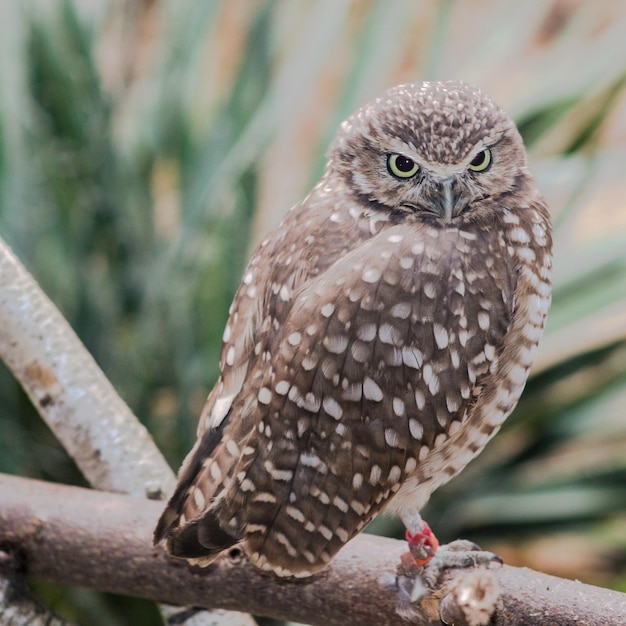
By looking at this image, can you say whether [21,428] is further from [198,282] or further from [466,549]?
[466,549]

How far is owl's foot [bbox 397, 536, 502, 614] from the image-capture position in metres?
1.50

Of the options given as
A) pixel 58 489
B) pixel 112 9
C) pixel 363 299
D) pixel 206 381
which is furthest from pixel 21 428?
pixel 363 299

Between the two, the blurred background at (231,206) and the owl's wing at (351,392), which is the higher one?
the blurred background at (231,206)

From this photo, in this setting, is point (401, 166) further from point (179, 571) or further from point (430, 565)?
point (179, 571)

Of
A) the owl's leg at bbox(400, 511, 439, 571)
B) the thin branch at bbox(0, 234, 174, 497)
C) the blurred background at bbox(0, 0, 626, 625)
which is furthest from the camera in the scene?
the blurred background at bbox(0, 0, 626, 625)

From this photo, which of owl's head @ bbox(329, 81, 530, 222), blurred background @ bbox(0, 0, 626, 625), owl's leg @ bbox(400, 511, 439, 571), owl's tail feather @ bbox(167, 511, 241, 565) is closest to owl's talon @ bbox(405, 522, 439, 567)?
owl's leg @ bbox(400, 511, 439, 571)

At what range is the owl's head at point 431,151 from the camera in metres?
1.43

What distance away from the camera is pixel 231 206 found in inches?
114

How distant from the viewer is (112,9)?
3.50 meters

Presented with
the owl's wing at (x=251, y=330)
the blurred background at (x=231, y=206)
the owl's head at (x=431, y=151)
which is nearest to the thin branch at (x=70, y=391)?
the owl's wing at (x=251, y=330)

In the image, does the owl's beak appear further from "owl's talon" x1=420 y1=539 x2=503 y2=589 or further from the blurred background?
the blurred background

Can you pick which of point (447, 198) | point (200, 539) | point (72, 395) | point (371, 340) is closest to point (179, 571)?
point (200, 539)

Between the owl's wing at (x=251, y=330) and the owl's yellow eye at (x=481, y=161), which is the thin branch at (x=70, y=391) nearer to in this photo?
the owl's wing at (x=251, y=330)

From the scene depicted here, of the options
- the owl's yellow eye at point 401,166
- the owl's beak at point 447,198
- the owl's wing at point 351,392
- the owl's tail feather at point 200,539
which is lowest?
the owl's tail feather at point 200,539
